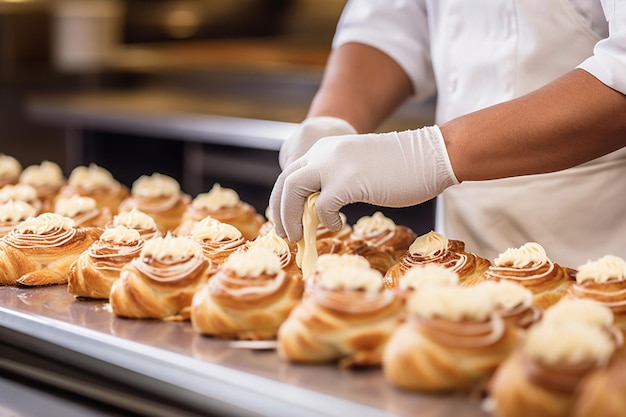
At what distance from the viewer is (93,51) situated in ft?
20.2

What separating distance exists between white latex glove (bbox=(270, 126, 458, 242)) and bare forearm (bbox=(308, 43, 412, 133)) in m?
0.74

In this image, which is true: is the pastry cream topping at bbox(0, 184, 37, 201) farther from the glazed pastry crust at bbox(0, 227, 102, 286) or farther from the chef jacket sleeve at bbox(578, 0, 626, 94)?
the chef jacket sleeve at bbox(578, 0, 626, 94)

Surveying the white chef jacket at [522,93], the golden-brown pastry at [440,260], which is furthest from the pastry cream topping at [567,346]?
the white chef jacket at [522,93]

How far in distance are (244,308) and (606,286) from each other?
28.8 inches

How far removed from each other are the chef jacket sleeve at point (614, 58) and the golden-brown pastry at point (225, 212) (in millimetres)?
1039

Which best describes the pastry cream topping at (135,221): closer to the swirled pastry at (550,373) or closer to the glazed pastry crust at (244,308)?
the glazed pastry crust at (244,308)

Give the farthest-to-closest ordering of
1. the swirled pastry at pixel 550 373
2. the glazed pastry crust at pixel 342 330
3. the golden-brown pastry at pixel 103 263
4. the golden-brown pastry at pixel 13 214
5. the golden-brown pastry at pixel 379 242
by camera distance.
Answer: the golden-brown pastry at pixel 13 214 → the golden-brown pastry at pixel 379 242 → the golden-brown pastry at pixel 103 263 → the glazed pastry crust at pixel 342 330 → the swirled pastry at pixel 550 373

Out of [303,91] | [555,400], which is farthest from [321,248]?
[303,91]

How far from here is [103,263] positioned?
2.00 meters

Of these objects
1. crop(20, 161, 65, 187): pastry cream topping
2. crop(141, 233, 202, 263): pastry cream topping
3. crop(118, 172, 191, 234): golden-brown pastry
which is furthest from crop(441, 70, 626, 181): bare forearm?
crop(20, 161, 65, 187): pastry cream topping

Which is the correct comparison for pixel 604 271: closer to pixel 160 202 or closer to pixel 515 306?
pixel 515 306

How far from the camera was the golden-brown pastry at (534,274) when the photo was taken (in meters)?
1.85

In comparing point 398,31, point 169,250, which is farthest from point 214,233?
point 398,31

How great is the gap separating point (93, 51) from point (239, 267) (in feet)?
15.8
